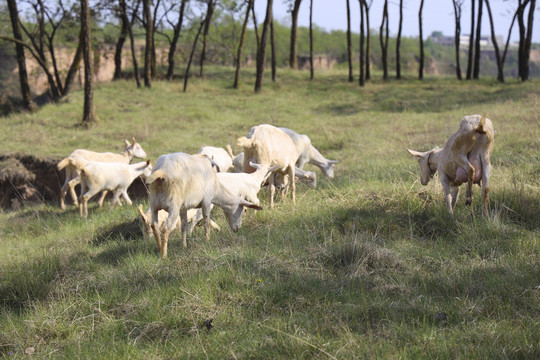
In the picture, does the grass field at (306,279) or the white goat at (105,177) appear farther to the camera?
the white goat at (105,177)

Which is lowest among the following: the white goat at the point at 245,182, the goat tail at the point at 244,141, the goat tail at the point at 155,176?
the white goat at the point at 245,182

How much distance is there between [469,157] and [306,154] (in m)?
4.26

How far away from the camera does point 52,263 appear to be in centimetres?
574

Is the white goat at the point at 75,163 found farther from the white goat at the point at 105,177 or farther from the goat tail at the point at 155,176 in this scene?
the goat tail at the point at 155,176

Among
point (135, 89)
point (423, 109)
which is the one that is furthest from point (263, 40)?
point (423, 109)

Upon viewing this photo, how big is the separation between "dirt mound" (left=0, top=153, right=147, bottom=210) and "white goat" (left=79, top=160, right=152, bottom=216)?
4.98 ft

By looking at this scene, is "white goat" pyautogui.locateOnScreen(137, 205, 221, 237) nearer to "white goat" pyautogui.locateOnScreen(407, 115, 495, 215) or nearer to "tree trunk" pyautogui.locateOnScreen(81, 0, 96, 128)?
"white goat" pyautogui.locateOnScreen(407, 115, 495, 215)

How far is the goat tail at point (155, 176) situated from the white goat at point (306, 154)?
15.4ft

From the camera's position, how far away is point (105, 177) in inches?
386

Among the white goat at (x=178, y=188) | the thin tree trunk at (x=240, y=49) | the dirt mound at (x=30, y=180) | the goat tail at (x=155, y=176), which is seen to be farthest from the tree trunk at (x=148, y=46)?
the goat tail at (x=155, y=176)

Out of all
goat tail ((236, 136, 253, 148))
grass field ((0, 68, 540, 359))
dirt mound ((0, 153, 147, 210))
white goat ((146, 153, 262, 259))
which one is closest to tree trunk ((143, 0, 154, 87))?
dirt mound ((0, 153, 147, 210))

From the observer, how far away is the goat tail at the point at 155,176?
206 inches

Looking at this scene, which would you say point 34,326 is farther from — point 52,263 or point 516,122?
point 516,122

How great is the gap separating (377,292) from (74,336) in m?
2.57
